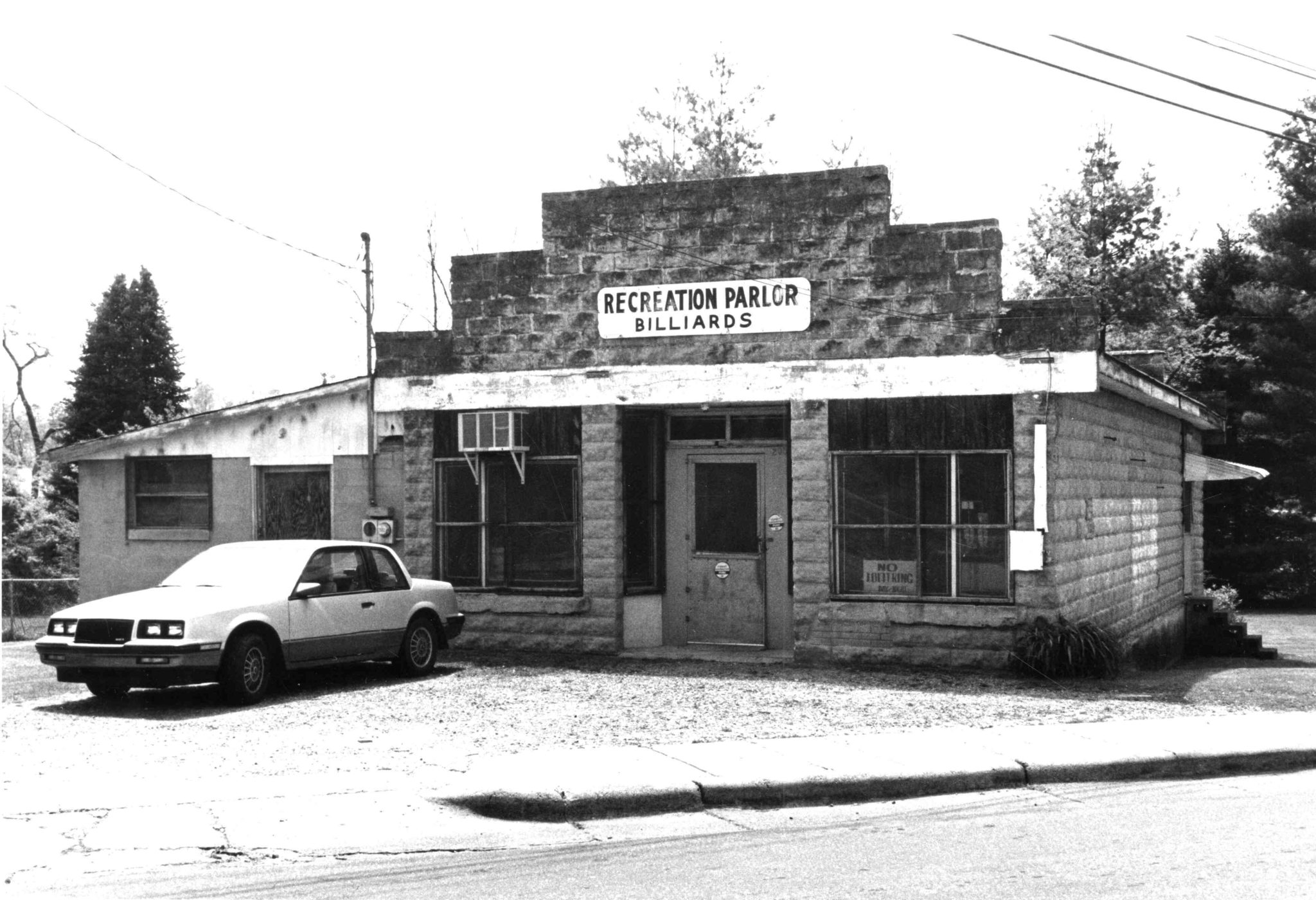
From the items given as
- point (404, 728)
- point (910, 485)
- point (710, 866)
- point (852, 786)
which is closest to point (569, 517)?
point (910, 485)

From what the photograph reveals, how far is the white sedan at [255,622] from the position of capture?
1287 centimetres

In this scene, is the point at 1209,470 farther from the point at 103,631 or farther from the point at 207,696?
the point at 103,631

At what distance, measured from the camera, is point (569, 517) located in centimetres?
1714

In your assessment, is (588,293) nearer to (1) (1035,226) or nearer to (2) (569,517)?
(2) (569,517)

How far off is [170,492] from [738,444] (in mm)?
7637

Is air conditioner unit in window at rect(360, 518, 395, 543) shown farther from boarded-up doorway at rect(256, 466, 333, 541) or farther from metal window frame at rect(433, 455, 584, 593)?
boarded-up doorway at rect(256, 466, 333, 541)

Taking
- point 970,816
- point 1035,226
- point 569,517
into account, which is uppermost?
point 1035,226

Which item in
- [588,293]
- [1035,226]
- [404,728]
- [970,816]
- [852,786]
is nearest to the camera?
[970,816]

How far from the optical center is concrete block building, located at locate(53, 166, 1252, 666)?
15391 millimetres

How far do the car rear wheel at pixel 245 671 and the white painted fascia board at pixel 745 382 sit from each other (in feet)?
15.9

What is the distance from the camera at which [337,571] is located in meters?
14.7

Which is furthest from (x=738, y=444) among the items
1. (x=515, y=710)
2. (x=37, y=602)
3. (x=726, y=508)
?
(x=37, y=602)

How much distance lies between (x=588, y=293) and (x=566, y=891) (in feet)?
35.0

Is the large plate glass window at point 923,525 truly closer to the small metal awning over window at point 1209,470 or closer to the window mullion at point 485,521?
the window mullion at point 485,521
